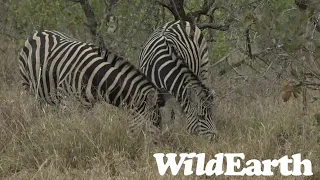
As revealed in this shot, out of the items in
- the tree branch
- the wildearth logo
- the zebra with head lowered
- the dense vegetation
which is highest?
the tree branch

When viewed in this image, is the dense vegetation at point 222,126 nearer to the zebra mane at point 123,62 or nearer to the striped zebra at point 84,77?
the striped zebra at point 84,77

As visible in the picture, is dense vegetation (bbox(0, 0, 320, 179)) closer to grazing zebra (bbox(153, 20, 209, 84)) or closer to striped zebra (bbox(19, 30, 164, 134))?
striped zebra (bbox(19, 30, 164, 134))

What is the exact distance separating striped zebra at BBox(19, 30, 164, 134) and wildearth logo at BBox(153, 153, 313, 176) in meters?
0.64

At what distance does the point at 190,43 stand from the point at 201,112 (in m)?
1.86

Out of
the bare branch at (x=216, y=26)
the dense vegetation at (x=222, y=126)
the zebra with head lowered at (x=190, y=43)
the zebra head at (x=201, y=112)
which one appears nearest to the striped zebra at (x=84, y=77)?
the dense vegetation at (x=222, y=126)

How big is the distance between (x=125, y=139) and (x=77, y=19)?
13.2ft

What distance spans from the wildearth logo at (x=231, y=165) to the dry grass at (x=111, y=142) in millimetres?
65

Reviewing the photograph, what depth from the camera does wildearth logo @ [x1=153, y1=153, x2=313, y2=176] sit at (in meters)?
3.79

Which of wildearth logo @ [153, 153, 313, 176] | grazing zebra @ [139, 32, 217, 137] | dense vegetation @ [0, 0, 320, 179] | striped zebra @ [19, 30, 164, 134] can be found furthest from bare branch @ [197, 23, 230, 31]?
wildearth logo @ [153, 153, 313, 176]

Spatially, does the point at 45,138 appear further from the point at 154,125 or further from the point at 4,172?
the point at 154,125

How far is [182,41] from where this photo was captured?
21.4ft

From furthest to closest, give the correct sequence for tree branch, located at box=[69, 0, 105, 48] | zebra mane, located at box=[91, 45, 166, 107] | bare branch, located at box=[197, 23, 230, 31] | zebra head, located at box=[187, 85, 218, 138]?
tree branch, located at box=[69, 0, 105, 48] → bare branch, located at box=[197, 23, 230, 31] → zebra head, located at box=[187, 85, 218, 138] → zebra mane, located at box=[91, 45, 166, 107]

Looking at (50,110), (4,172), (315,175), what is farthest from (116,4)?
(315,175)

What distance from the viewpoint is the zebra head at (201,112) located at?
4.94 metres
